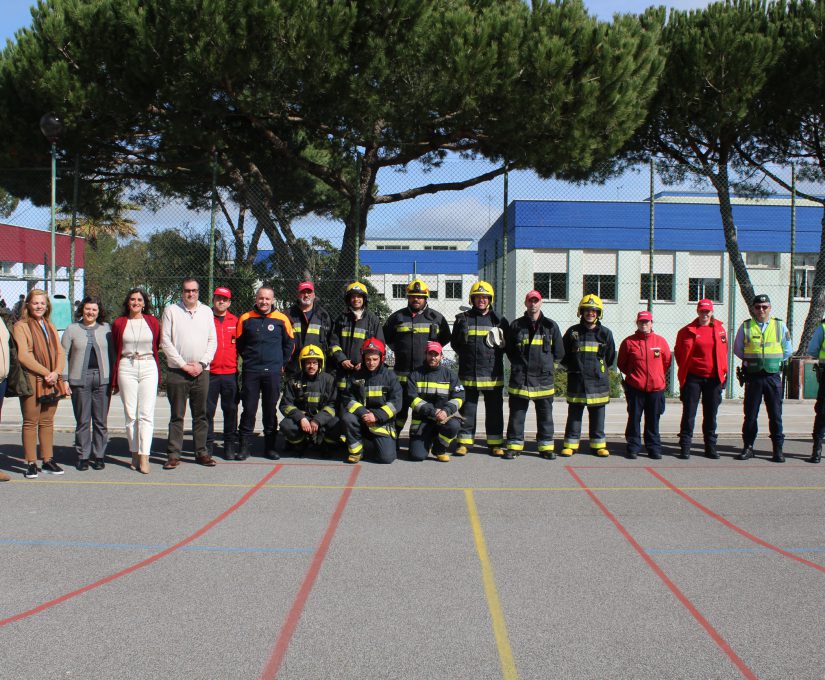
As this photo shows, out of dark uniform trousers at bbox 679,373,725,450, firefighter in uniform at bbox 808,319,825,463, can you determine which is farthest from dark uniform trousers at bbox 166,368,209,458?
firefighter in uniform at bbox 808,319,825,463

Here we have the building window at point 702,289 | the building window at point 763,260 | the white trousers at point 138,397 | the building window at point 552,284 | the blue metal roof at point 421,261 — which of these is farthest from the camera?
the building window at point 702,289

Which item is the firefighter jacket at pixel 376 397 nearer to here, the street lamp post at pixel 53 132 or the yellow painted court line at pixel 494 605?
the yellow painted court line at pixel 494 605

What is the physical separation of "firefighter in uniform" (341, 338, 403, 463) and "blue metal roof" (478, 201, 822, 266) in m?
18.9

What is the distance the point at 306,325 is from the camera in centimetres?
951

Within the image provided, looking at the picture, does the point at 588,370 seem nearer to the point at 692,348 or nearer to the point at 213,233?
the point at 692,348

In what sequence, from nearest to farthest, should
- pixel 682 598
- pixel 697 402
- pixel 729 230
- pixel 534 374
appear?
pixel 682 598
pixel 534 374
pixel 697 402
pixel 729 230

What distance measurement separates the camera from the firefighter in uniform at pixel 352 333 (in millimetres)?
9320

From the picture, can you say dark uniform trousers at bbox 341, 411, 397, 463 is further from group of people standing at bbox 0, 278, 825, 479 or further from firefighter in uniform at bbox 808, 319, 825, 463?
firefighter in uniform at bbox 808, 319, 825, 463

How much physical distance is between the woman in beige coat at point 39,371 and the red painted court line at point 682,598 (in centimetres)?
561

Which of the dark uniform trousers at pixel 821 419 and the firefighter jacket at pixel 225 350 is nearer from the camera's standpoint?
the firefighter jacket at pixel 225 350

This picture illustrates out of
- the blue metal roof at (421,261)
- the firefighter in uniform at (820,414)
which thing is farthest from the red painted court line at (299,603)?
the blue metal roof at (421,261)

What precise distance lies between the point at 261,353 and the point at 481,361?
2.64m

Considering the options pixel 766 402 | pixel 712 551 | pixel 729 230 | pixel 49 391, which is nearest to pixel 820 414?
pixel 766 402

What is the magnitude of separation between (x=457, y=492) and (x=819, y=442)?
4878 millimetres
